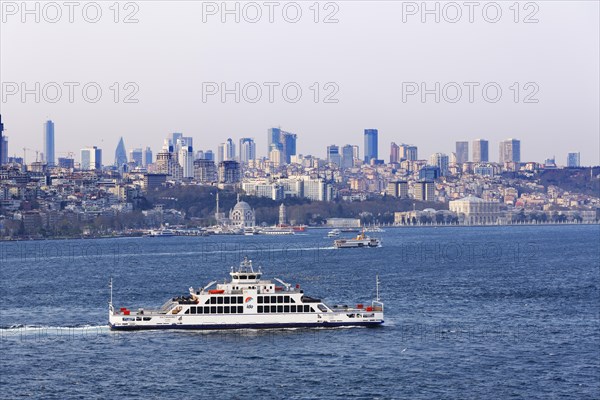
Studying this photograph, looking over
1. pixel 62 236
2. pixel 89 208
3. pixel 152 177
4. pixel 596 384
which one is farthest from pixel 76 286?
pixel 152 177

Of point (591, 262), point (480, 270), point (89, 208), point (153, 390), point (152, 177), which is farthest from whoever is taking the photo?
point (152, 177)

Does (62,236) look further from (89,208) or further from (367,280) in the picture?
(367,280)

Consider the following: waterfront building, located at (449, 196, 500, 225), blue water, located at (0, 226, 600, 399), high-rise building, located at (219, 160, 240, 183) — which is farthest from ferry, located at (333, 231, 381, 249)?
high-rise building, located at (219, 160, 240, 183)

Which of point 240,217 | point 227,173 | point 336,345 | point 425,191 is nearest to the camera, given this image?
point 336,345

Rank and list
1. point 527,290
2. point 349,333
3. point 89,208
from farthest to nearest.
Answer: point 89,208
point 527,290
point 349,333

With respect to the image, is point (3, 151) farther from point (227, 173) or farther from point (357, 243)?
point (357, 243)

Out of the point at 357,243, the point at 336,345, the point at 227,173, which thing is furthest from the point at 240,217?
the point at 336,345

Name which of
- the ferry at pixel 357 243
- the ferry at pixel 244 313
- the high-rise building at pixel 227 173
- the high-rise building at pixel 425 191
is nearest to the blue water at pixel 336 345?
the ferry at pixel 244 313
